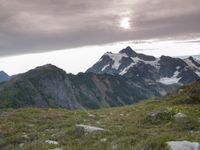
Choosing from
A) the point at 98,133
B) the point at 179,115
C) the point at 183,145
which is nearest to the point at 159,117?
the point at 179,115

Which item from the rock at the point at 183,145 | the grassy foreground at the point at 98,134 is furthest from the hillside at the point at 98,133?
the rock at the point at 183,145

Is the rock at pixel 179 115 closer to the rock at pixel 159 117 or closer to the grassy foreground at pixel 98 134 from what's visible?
the grassy foreground at pixel 98 134

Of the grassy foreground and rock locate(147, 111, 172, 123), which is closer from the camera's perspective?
the grassy foreground

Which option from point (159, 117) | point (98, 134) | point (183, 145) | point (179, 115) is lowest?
point (159, 117)

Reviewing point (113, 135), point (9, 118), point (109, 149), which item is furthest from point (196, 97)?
point (109, 149)

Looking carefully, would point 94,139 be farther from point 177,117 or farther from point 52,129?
point 177,117

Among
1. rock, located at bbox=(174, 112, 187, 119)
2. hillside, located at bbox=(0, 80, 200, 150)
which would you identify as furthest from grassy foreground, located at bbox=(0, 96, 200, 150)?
rock, located at bbox=(174, 112, 187, 119)

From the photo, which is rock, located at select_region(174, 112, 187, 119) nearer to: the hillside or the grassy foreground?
the hillside

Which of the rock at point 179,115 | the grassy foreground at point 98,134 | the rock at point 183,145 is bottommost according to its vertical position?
the grassy foreground at point 98,134

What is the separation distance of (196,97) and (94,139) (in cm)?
3030

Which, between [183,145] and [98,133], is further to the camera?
[98,133]

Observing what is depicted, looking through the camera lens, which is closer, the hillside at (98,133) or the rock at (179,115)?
the hillside at (98,133)

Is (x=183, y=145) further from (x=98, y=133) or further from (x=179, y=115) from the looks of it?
(x=179, y=115)

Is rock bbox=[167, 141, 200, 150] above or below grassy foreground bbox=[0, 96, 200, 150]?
above
